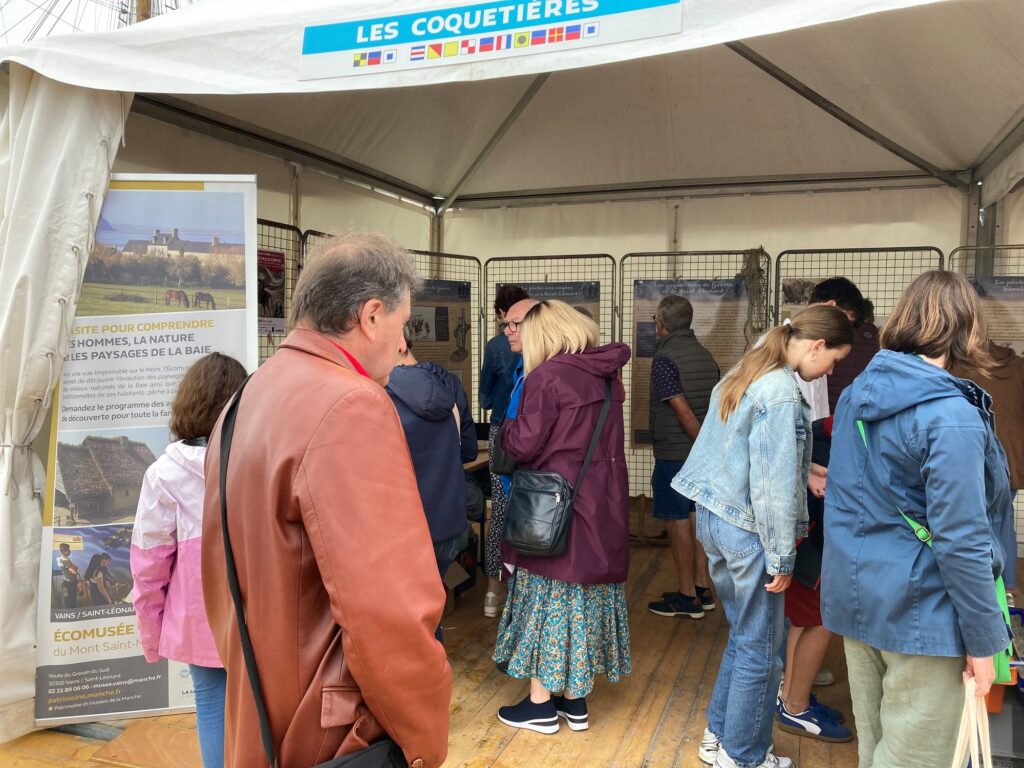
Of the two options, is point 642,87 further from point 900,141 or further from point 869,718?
point 869,718

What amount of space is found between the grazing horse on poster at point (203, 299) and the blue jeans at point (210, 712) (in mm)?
1376

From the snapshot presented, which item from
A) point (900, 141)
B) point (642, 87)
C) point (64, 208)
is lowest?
point (64, 208)

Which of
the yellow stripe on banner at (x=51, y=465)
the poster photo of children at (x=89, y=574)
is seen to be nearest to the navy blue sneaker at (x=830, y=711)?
the poster photo of children at (x=89, y=574)

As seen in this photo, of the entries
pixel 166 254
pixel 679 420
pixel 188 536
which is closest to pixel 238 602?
pixel 188 536

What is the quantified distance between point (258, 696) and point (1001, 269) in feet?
17.2

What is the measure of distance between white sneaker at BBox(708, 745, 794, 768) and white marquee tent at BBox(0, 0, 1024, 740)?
220 centimetres

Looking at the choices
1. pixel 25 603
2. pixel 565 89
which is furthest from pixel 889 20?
pixel 25 603

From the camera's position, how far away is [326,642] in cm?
111

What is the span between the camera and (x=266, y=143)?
4375mm

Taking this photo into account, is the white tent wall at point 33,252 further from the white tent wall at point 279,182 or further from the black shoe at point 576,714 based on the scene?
the black shoe at point 576,714

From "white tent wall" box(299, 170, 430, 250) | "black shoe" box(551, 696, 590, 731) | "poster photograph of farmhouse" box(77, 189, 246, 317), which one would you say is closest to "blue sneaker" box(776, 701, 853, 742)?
"black shoe" box(551, 696, 590, 731)

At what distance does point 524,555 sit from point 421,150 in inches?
140

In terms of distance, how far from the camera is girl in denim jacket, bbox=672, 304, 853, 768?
7.27ft

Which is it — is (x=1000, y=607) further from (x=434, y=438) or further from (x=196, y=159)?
(x=196, y=159)
